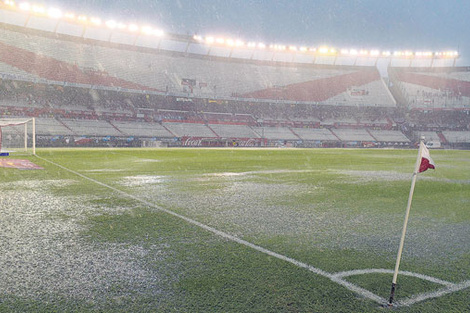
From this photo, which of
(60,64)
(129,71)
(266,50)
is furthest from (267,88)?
(60,64)

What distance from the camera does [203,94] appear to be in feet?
170

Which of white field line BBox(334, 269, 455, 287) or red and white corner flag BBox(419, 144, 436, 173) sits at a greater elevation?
red and white corner flag BBox(419, 144, 436, 173)

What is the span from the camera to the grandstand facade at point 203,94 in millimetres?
41469

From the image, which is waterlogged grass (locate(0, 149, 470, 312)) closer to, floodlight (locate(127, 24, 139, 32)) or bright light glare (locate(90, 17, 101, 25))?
bright light glare (locate(90, 17, 101, 25))

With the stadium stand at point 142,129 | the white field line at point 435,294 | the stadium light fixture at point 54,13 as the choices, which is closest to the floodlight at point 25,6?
the stadium light fixture at point 54,13

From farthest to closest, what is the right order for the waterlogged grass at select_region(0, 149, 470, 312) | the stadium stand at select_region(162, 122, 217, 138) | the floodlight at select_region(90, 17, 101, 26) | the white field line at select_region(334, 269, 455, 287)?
the stadium stand at select_region(162, 122, 217, 138)
the floodlight at select_region(90, 17, 101, 26)
the white field line at select_region(334, 269, 455, 287)
the waterlogged grass at select_region(0, 149, 470, 312)

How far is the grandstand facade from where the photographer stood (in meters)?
41.5

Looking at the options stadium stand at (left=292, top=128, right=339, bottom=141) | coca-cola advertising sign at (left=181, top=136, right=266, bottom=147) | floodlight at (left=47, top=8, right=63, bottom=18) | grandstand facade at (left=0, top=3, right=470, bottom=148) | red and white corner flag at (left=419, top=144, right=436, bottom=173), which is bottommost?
coca-cola advertising sign at (left=181, top=136, right=266, bottom=147)

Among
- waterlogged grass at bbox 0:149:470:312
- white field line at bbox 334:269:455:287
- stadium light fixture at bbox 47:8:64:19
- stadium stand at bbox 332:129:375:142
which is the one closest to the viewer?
waterlogged grass at bbox 0:149:470:312

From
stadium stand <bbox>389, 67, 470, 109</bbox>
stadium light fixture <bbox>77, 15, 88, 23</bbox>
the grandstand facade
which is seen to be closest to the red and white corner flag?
the grandstand facade

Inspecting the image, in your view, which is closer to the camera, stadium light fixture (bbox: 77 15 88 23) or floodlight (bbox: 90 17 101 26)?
stadium light fixture (bbox: 77 15 88 23)

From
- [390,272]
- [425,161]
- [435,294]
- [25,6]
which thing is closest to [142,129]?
[25,6]

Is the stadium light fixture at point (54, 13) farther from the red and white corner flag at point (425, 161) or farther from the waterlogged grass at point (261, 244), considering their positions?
the red and white corner flag at point (425, 161)

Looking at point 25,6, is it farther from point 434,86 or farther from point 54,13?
point 434,86
